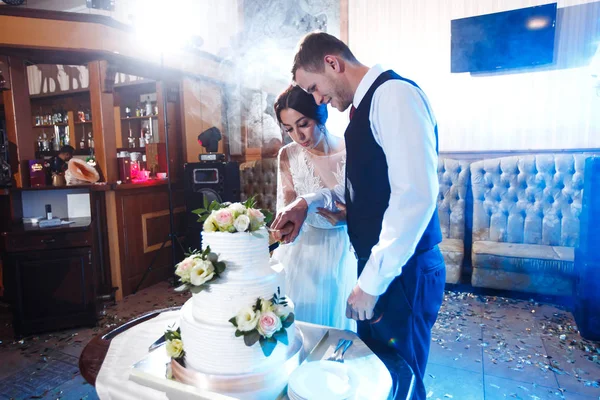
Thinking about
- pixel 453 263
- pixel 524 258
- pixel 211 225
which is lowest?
pixel 453 263

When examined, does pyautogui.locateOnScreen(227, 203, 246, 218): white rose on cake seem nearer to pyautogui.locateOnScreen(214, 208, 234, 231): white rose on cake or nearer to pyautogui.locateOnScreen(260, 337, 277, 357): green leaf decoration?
pyautogui.locateOnScreen(214, 208, 234, 231): white rose on cake

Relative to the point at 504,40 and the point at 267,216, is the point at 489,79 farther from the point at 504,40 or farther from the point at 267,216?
the point at 267,216

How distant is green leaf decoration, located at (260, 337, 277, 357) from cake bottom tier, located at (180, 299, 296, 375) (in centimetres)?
4

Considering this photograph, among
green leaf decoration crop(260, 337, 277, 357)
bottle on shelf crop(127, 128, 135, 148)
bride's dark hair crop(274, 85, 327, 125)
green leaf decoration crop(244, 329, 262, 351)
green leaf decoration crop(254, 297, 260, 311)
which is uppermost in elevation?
bottle on shelf crop(127, 128, 135, 148)

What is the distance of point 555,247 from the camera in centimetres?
393

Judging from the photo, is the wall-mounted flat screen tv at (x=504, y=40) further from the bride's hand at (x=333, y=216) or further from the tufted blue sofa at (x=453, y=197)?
the bride's hand at (x=333, y=216)

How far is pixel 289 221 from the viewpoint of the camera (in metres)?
1.66

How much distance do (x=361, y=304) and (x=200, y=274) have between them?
1.68 ft

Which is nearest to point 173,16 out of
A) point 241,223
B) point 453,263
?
point 453,263

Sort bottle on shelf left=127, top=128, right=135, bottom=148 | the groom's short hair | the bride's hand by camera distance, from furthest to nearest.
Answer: bottle on shelf left=127, top=128, right=135, bottom=148 < the bride's hand < the groom's short hair

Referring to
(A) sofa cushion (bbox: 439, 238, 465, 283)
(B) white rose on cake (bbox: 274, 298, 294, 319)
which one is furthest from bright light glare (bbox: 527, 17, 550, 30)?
(B) white rose on cake (bbox: 274, 298, 294, 319)

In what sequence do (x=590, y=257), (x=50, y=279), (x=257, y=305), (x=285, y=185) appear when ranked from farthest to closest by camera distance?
(x=50, y=279), (x=590, y=257), (x=285, y=185), (x=257, y=305)

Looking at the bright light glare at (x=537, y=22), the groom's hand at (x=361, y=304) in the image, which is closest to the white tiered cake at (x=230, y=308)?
the groom's hand at (x=361, y=304)

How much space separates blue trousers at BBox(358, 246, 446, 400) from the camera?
4.14 ft
